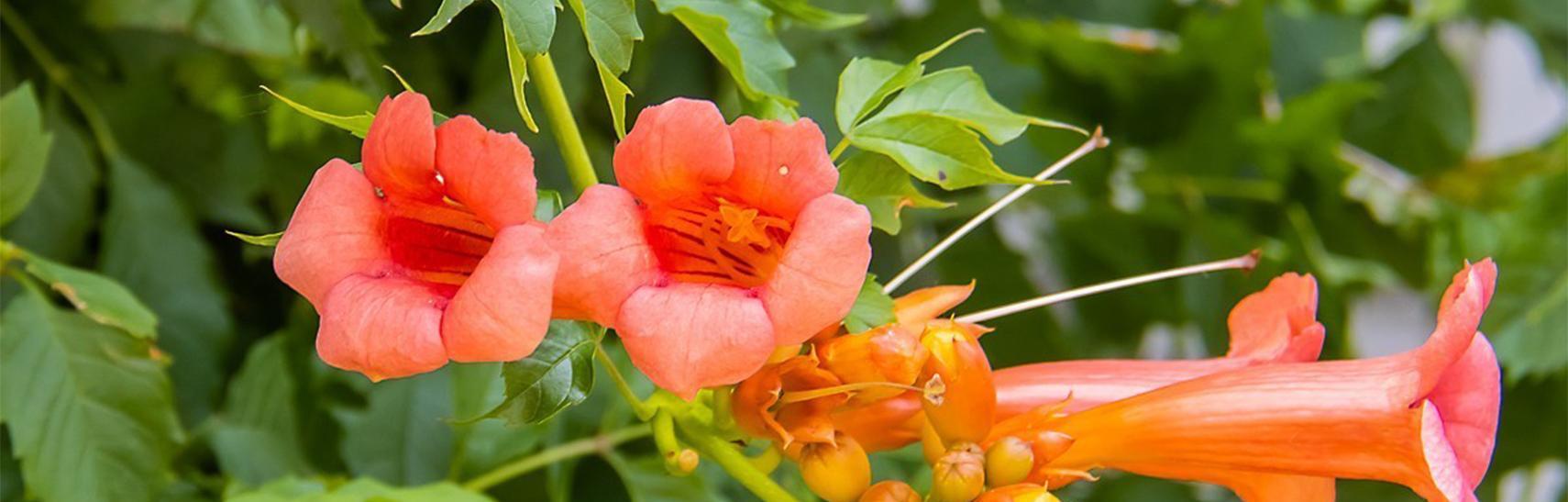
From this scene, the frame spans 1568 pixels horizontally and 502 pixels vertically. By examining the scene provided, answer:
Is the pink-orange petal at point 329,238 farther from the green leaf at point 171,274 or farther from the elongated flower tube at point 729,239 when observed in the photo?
the green leaf at point 171,274

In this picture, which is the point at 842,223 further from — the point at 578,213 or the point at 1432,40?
the point at 1432,40

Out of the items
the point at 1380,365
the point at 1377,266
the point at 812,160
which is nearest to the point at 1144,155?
the point at 1377,266

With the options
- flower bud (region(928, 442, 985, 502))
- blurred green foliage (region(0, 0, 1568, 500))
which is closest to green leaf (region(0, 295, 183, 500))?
blurred green foliage (region(0, 0, 1568, 500))

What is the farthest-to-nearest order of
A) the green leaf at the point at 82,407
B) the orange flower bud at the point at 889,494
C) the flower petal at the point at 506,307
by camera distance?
the green leaf at the point at 82,407 < the orange flower bud at the point at 889,494 < the flower petal at the point at 506,307

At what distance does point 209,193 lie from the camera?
82cm

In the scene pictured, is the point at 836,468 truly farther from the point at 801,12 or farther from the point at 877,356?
the point at 801,12

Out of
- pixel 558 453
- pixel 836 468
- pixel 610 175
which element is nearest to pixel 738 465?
Result: pixel 836 468

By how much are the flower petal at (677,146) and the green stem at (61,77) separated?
51 cm

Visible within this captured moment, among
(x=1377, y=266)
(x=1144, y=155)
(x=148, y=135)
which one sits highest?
(x=148, y=135)

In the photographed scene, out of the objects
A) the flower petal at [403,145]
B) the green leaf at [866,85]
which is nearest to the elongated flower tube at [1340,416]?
the green leaf at [866,85]

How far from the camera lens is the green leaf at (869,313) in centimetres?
43

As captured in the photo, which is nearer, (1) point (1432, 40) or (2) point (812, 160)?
(2) point (812, 160)

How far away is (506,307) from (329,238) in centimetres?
7

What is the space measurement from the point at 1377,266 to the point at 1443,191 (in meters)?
0.09
